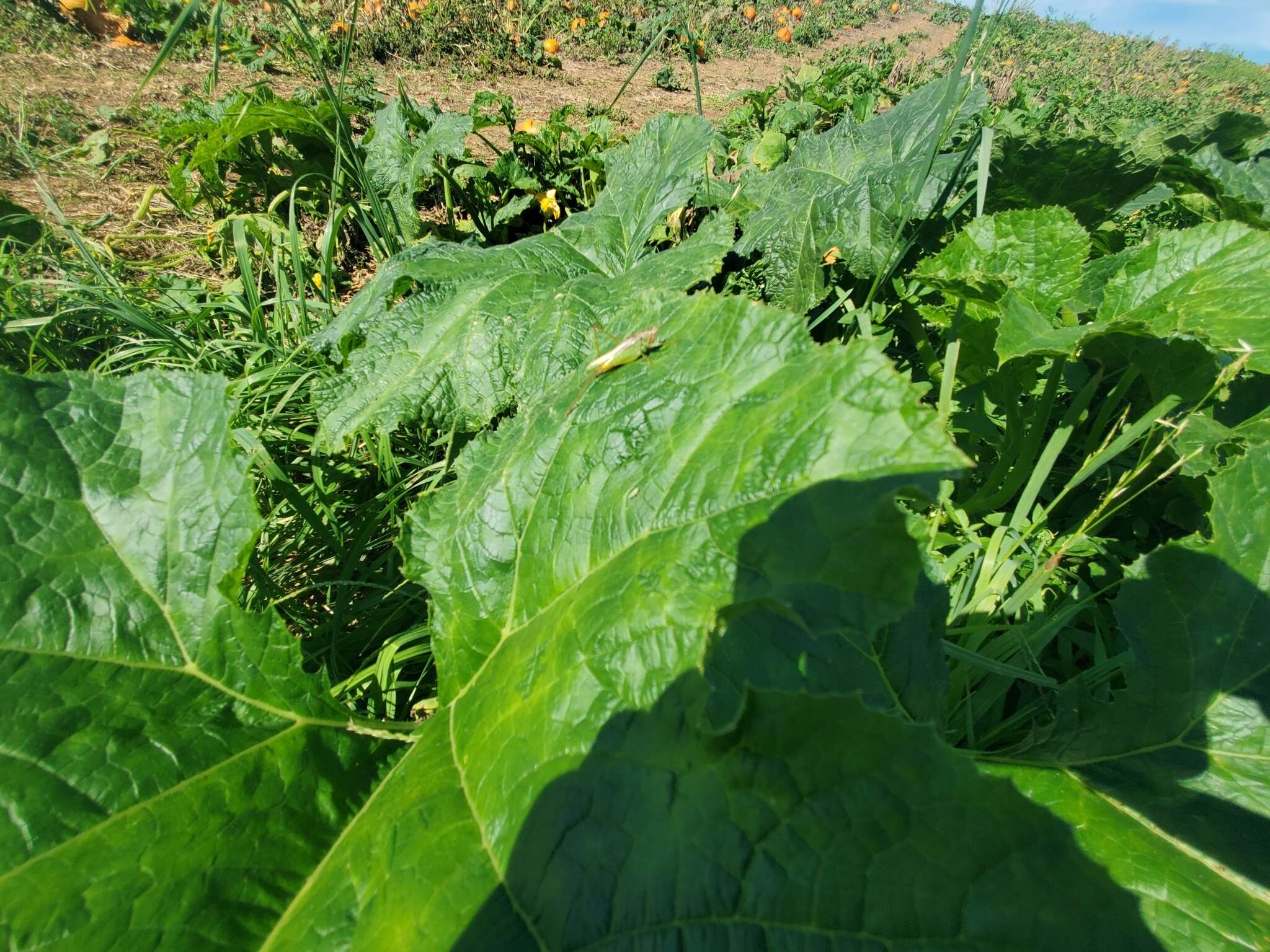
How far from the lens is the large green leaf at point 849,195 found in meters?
2.19

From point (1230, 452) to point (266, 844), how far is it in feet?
7.74

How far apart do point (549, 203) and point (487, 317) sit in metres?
1.92

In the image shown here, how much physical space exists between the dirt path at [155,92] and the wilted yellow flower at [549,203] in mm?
1060

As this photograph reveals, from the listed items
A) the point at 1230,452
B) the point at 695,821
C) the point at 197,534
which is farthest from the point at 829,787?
the point at 1230,452

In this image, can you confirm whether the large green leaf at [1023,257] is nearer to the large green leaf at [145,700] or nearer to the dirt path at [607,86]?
the large green leaf at [145,700]

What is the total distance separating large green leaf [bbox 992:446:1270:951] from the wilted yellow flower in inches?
125

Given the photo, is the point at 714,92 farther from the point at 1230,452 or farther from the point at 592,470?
the point at 592,470

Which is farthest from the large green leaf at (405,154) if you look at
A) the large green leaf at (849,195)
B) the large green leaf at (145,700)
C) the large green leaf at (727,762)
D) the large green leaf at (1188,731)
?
the large green leaf at (1188,731)

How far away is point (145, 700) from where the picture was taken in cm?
110

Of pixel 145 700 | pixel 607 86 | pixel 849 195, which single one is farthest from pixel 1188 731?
pixel 607 86

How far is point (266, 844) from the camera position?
1.04 metres

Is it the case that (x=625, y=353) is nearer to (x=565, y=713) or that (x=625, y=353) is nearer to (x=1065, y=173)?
(x=565, y=713)

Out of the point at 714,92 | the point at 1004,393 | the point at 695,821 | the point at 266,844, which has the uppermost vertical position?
the point at 714,92

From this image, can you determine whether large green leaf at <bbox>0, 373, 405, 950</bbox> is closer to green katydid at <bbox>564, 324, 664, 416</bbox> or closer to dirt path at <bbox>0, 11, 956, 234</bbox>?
green katydid at <bbox>564, 324, 664, 416</bbox>
